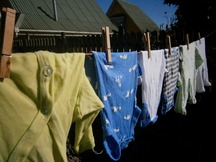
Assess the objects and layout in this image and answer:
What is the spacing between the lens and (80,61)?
126cm

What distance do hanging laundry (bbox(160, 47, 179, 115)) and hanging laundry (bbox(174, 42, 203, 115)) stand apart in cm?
12

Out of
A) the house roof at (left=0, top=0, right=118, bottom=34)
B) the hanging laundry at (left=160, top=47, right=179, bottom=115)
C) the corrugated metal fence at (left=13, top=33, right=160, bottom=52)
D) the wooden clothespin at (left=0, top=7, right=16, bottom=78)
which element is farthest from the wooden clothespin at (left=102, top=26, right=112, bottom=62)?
the house roof at (left=0, top=0, right=118, bottom=34)

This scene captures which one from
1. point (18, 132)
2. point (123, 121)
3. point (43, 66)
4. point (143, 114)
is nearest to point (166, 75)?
point (143, 114)

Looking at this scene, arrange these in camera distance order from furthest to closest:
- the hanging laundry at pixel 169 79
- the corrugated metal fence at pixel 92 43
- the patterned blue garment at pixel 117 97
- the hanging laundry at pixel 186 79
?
the corrugated metal fence at pixel 92 43, the hanging laundry at pixel 186 79, the hanging laundry at pixel 169 79, the patterned blue garment at pixel 117 97

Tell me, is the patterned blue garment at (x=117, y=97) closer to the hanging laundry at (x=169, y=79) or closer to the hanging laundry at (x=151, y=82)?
the hanging laundry at (x=151, y=82)

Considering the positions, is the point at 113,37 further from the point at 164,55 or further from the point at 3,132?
the point at 3,132

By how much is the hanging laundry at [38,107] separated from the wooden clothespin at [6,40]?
0.04 m

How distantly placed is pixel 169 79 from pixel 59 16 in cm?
1026

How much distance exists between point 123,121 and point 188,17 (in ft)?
17.6

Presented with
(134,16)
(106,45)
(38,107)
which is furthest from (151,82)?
(134,16)

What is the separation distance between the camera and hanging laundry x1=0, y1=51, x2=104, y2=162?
881mm

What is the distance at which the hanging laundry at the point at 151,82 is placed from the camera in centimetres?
198

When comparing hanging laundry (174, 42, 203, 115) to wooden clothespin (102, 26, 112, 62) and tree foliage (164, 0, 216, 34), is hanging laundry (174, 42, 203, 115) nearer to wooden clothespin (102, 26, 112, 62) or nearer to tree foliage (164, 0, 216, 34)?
wooden clothespin (102, 26, 112, 62)

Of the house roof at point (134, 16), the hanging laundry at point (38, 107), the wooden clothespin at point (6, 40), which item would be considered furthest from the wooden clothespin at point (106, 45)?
the house roof at point (134, 16)
